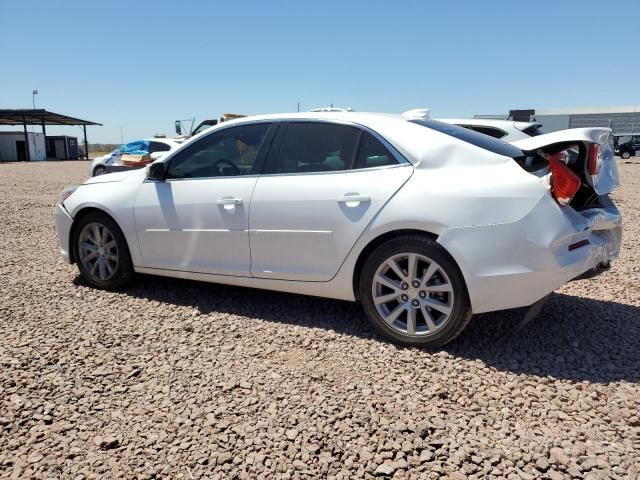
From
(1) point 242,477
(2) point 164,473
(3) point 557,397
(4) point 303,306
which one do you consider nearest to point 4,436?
(2) point 164,473

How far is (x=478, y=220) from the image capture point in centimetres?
311

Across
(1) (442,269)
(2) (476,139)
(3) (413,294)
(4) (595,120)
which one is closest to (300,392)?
(3) (413,294)

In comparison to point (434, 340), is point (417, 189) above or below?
above

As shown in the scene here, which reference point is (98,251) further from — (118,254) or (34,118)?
(34,118)

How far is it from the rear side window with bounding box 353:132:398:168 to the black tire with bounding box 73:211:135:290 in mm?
2337

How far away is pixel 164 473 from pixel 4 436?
3.02 feet

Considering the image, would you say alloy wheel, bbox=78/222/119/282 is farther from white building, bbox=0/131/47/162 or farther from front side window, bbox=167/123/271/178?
white building, bbox=0/131/47/162

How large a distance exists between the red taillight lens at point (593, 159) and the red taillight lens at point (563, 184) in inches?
9.5

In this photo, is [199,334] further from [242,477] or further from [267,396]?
[242,477]

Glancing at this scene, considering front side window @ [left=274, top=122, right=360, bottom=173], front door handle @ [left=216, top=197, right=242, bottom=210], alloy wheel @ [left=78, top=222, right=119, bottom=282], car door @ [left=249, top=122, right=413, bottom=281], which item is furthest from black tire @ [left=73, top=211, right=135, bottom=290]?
front side window @ [left=274, top=122, right=360, bottom=173]

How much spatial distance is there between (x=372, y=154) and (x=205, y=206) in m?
1.42

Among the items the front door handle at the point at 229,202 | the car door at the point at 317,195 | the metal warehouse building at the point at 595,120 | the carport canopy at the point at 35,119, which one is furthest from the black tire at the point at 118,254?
the metal warehouse building at the point at 595,120

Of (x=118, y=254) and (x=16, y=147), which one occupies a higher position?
(x=16, y=147)

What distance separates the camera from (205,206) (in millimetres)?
4078
